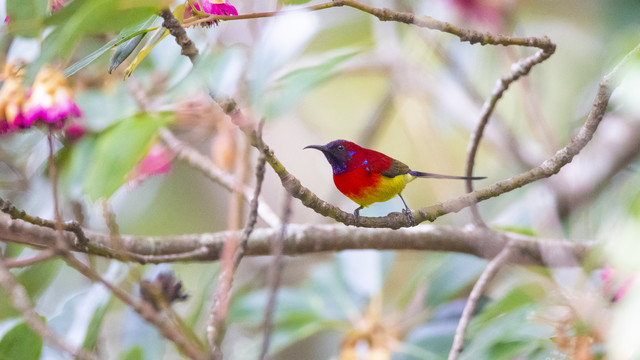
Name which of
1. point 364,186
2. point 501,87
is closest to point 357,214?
point 364,186

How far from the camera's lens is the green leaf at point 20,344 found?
137cm

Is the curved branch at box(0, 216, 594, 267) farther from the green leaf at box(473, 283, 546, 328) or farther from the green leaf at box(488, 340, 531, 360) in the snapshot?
the green leaf at box(488, 340, 531, 360)

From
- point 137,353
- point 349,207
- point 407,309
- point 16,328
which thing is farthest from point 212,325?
point 349,207

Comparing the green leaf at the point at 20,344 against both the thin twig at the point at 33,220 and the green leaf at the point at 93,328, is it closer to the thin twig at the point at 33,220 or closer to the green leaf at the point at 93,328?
the green leaf at the point at 93,328

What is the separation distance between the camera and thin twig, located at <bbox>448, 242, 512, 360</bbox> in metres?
1.24

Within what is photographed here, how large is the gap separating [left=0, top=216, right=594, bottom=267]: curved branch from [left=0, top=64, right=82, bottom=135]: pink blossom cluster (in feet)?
0.84

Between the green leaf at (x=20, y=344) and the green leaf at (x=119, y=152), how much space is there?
0.30 meters

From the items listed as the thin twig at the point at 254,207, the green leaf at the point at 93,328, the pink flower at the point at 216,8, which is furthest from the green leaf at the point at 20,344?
the pink flower at the point at 216,8

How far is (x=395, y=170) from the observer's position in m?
1.24

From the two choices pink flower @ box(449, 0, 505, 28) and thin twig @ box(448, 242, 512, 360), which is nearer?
thin twig @ box(448, 242, 512, 360)

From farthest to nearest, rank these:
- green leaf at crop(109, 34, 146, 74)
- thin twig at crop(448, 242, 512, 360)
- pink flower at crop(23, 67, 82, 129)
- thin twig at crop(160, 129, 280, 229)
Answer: thin twig at crop(160, 129, 280, 229), thin twig at crop(448, 242, 512, 360), pink flower at crop(23, 67, 82, 129), green leaf at crop(109, 34, 146, 74)

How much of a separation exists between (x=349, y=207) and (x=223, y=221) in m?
1.05

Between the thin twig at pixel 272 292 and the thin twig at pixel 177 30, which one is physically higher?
the thin twig at pixel 177 30

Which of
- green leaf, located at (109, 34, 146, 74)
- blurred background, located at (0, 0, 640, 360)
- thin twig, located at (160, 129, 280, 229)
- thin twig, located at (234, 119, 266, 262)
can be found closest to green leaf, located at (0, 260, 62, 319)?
blurred background, located at (0, 0, 640, 360)
